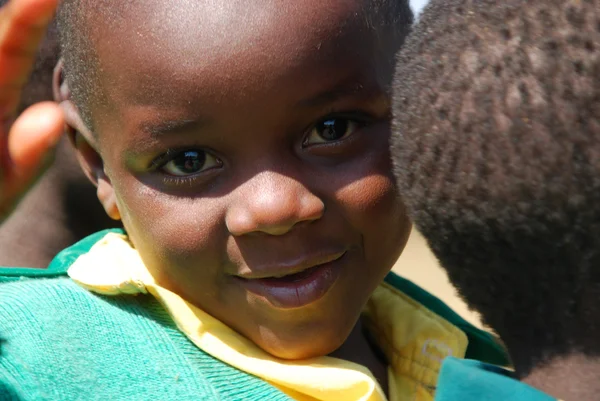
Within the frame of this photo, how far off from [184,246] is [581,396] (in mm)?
833

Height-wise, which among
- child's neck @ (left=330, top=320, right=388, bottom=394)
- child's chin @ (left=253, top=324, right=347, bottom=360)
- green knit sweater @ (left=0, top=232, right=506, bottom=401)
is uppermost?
green knit sweater @ (left=0, top=232, right=506, bottom=401)

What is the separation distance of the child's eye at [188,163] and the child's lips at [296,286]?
23 cm

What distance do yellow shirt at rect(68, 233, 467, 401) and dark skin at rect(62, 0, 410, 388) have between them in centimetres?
3

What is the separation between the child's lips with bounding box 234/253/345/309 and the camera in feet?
5.48

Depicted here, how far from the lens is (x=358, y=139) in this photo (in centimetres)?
171

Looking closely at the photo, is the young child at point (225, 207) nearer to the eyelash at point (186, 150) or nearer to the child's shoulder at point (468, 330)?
the eyelash at point (186, 150)

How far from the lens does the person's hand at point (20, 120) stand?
131 centimetres

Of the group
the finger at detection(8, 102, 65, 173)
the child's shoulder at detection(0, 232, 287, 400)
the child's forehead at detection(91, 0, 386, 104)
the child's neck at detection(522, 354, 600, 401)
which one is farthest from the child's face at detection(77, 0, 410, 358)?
the child's neck at detection(522, 354, 600, 401)

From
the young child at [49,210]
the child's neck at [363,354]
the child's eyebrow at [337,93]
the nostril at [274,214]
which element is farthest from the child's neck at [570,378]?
the young child at [49,210]

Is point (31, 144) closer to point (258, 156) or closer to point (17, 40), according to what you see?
point (17, 40)

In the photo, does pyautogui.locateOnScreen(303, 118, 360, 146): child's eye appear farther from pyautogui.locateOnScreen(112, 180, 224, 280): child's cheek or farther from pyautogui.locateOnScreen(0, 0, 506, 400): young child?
pyautogui.locateOnScreen(112, 180, 224, 280): child's cheek

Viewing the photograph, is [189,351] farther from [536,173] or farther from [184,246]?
[536,173]

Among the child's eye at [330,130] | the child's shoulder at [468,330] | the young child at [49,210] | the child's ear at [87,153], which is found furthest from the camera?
the young child at [49,210]

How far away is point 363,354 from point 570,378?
90 centimetres
